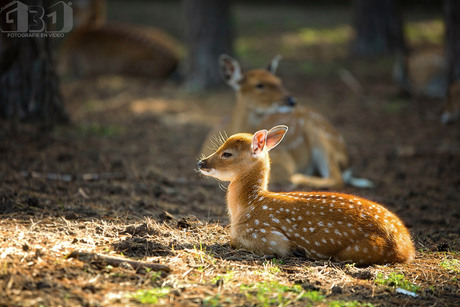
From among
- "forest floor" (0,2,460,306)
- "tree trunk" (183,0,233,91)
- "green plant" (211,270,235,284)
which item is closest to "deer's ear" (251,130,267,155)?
"forest floor" (0,2,460,306)

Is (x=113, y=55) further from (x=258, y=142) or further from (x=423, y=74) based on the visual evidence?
(x=258, y=142)

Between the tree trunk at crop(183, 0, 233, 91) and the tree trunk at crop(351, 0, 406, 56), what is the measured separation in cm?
379

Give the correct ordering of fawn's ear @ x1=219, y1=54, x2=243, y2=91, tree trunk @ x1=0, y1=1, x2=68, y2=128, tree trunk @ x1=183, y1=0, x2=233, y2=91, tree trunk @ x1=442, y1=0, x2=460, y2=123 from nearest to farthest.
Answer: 1. tree trunk @ x1=0, y1=1, x2=68, y2=128
2. fawn's ear @ x1=219, y1=54, x2=243, y2=91
3. tree trunk @ x1=442, y1=0, x2=460, y2=123
4. tree trunk @ x1=183, y1=0, x2=233, y2=91

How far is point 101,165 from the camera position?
252 inches

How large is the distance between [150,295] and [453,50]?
8.16 m

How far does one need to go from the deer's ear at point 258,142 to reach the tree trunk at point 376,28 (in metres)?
10.1

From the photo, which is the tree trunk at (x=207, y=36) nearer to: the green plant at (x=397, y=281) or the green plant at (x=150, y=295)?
the green plant at (x=397, y=281)

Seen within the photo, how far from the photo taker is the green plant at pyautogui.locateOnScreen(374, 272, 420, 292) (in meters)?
3.39

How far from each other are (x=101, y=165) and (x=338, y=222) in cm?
350

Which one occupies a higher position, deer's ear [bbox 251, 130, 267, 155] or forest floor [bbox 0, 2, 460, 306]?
deer's ear [bbox 251, 130, 267, 155]

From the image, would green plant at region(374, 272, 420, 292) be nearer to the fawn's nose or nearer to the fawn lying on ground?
the fawn lying on ground

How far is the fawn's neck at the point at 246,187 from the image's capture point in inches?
169

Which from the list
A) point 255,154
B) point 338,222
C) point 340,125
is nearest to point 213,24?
point 340,125

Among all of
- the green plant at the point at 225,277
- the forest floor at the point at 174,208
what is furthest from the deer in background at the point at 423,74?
the green plant at the point at 225,277
